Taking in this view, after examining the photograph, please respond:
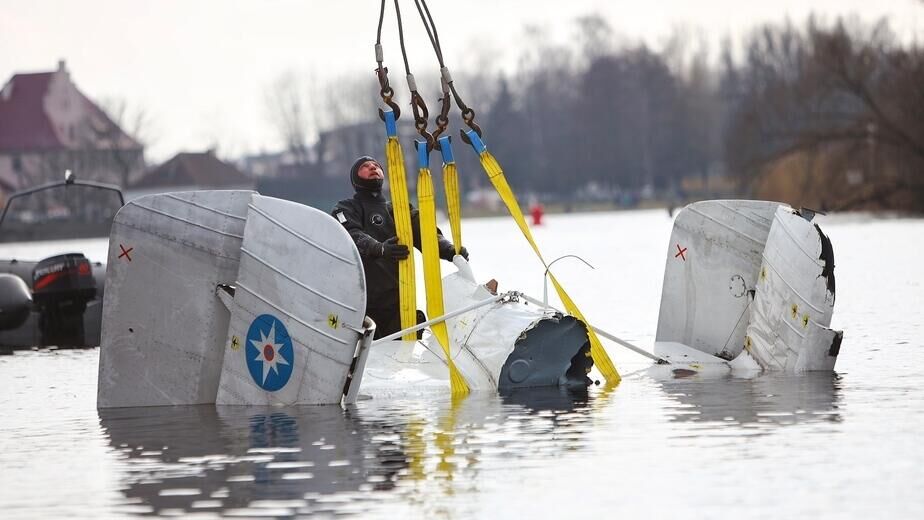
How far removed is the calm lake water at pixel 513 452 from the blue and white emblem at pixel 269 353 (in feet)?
0.85

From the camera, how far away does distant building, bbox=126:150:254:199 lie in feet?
422

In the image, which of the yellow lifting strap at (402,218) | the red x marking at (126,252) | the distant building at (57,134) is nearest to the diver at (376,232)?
the yellow lifting strap at (402,218)

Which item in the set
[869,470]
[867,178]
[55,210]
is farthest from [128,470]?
[55,210]

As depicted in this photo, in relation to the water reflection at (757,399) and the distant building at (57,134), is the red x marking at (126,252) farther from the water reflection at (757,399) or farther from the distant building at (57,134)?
the distant building at (57,134)

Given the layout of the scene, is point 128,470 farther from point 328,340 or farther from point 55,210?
point 55,210

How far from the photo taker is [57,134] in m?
131

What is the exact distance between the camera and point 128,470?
10.9 m

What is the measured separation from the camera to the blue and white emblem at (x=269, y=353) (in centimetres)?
1348

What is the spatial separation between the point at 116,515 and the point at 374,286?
6043mm

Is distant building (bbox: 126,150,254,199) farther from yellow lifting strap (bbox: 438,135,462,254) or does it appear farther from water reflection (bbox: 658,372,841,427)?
water reflection (bbox: 658,372,841,427)

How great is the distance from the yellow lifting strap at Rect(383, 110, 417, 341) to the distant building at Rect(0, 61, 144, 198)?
115m

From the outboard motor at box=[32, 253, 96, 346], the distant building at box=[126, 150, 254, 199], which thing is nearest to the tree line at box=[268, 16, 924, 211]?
the distant building at box=[126, 150, 254, 199]

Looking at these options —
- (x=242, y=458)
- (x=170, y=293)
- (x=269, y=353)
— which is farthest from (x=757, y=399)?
(x=170, y=293)

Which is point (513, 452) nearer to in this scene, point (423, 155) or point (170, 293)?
point (170, 293)
